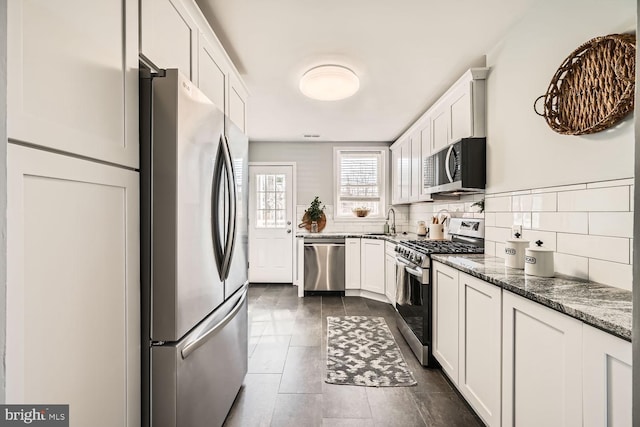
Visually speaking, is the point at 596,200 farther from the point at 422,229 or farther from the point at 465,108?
the point at 422,229

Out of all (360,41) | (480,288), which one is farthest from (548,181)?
(360,41)

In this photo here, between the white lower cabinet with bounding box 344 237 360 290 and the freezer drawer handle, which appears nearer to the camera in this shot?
the freezer drawer handle

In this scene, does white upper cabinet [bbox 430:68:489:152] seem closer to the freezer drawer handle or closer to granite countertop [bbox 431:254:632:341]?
granite countertop [bbox 431:254:632:341]

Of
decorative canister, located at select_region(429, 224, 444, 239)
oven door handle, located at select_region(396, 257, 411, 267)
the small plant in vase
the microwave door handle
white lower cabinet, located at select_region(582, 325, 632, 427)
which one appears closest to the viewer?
white lower cabinet, located at select_region(582, 325, 632, 427)

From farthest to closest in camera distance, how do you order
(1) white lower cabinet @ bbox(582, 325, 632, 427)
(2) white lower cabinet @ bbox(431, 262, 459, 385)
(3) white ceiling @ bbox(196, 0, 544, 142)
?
(2) white lower cabinet @ bbox(431, 262, 459, 385) < (3) white ceiling @ bbox(196, 0, 544, 142) < (1) white lower cabinet @ bbox(582, 325, 632, 427)

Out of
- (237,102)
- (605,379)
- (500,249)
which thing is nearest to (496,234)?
(500,249)

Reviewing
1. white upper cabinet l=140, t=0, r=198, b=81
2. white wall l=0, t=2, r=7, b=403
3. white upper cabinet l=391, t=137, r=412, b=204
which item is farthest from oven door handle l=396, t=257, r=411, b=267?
white wall l=0, t=2, r=7, b=403

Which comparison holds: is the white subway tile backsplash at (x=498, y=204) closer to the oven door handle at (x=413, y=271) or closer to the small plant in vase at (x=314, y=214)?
the oven door handle at (x=413, y=271)

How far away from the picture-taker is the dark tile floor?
182 centimetres

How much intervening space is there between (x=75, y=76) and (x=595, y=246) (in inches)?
85.3

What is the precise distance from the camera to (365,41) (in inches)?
88.3

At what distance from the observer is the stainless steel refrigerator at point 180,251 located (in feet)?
3.87

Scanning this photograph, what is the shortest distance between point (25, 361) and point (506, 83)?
9.28 feet

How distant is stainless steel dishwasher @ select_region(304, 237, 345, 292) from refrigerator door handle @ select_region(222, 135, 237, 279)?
2.90m
